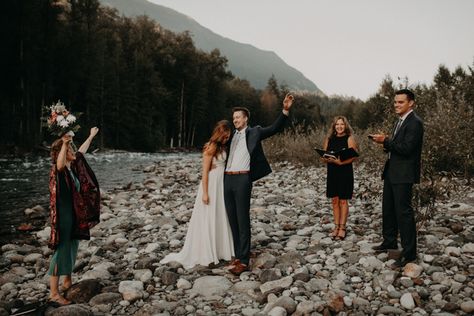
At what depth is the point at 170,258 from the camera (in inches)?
225

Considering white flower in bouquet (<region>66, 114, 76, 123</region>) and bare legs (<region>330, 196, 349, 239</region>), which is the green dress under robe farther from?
A: bare legs (<region>330, 196, 349, 239</region>)

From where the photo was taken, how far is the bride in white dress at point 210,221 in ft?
18.2

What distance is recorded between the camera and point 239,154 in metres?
5.46

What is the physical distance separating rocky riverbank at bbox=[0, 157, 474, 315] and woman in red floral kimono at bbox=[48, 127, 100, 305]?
15.4 inches

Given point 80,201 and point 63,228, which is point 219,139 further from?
point 63,228

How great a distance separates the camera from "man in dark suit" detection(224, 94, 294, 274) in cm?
535

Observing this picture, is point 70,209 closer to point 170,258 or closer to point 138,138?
point 170,258

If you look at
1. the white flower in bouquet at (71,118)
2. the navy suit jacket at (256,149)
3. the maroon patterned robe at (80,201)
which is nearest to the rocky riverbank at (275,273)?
the maroon patterned robe at (80,201)

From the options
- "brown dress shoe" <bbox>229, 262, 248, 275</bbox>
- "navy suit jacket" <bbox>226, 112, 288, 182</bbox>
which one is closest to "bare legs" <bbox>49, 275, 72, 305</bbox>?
"brown dress shoe" <bbox>229, 262, 248, 275</bbox>

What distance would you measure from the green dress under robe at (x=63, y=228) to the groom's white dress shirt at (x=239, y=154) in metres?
2.05

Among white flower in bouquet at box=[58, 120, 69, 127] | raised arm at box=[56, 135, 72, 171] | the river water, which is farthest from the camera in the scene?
the river water

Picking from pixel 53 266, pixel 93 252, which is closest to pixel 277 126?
pixel 53 266

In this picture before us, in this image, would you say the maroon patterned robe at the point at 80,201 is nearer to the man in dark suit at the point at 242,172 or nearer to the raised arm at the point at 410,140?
the man in dark suit at the point at 242,172

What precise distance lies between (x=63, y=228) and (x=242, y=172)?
2371mm
